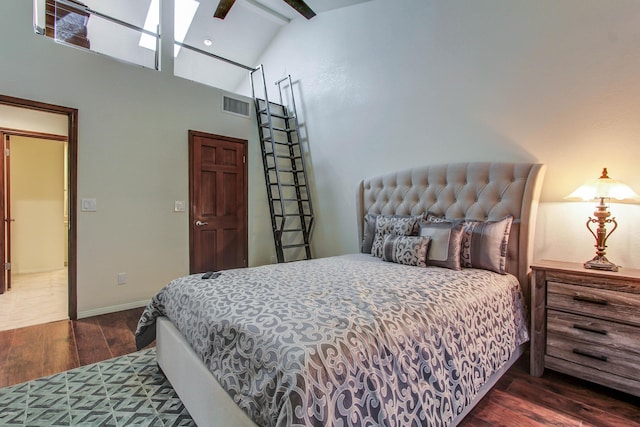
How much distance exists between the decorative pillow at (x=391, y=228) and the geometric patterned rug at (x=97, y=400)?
1.85 m

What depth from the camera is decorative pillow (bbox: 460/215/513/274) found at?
2197mm

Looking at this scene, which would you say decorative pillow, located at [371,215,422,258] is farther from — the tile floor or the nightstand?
the tile floor

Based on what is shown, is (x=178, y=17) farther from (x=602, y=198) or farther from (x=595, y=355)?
(x=595, y=355)

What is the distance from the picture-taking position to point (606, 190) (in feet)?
6.16

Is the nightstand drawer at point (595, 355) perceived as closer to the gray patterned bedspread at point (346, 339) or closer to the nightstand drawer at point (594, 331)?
the nightstand drawer at point (594, 331)

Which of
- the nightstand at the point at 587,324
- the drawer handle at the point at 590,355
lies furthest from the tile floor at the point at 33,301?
the drawer handle at the point at 590,355

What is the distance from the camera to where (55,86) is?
2.80m

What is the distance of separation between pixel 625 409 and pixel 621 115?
1.79 m

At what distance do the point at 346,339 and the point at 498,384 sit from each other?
1.48 metres

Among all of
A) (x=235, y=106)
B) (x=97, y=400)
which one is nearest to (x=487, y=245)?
(x=97, y=400)

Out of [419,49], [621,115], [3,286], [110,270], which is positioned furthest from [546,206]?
[3,286]

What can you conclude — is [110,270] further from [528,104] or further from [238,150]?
[528,104]

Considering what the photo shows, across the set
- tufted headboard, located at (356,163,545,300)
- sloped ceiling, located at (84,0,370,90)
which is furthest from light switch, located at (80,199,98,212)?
tufted headboard, located at (356,163,545,300)

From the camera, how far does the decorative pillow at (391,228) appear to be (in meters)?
2.62
